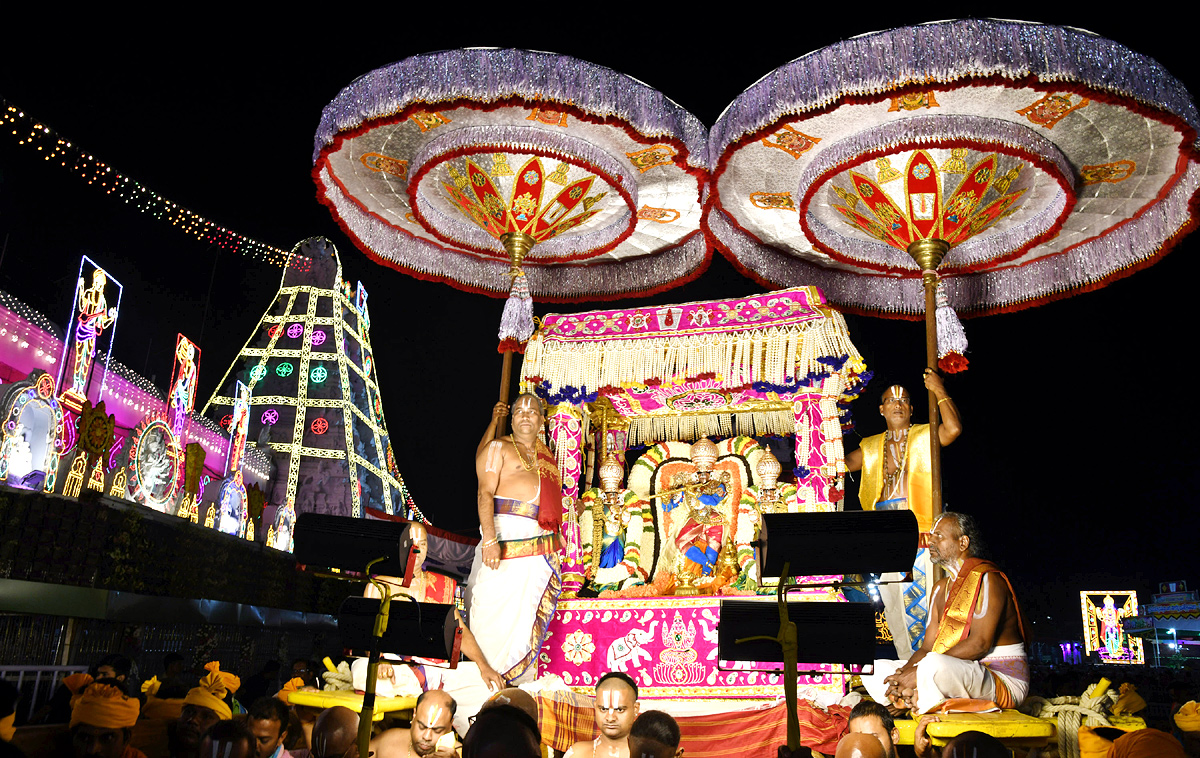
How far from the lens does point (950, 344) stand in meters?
6.49

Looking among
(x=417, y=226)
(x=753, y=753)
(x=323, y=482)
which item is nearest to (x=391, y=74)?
(x=417, y=226)

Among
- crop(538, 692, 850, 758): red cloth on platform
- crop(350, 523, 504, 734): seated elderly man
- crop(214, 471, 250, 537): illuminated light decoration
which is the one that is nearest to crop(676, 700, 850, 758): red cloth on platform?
crop(538, 692, 850, 758): red cloth on platform

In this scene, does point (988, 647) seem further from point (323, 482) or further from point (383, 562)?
point (323, 482)

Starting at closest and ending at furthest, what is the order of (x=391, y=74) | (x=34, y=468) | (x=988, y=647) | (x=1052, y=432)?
(x=988, y=647), (x=391, y=74), (x=34, y=468), (x=1052, y=432)

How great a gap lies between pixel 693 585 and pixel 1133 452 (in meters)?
8.55

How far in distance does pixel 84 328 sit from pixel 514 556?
11647mm

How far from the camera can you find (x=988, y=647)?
13.8 feet

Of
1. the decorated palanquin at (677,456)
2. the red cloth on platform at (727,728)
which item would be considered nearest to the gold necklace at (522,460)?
the decorated palanquin at (677,456)

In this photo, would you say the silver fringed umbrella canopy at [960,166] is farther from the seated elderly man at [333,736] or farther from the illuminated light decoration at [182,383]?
the illuminated light decoration at [182,383]

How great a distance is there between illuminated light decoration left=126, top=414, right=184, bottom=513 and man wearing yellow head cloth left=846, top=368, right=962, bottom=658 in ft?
41.2

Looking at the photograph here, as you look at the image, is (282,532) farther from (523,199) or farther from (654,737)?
(654,737)

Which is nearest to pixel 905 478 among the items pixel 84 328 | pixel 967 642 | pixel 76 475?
pixel 967 642

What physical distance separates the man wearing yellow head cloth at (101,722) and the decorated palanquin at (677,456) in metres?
2.56

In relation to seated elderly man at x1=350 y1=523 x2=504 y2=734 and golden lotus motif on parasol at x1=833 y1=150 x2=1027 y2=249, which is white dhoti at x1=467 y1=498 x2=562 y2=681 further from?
golden lotus motif on parasol at x1=833 y1=150 x2=1027 y2=249
